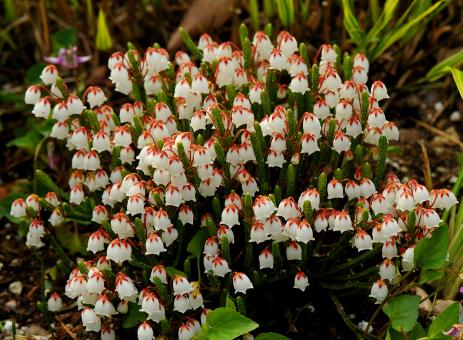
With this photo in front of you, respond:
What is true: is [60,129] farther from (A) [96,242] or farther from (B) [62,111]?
(A) [96,242]

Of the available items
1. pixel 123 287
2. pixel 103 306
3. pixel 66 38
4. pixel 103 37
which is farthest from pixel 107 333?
pixel 66 38

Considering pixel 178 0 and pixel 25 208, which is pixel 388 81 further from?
pixel 25 208

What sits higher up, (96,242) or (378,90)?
(378,90)

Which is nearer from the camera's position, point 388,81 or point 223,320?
point 223,320

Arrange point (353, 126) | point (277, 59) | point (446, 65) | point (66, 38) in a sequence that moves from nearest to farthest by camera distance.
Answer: point (353, 126) → point (277, 59) → point (446, 65) → point (66, 38)

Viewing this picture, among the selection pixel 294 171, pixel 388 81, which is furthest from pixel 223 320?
pixel 388 81

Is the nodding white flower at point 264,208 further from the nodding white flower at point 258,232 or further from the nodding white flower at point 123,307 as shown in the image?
the nodding white flower at point 123,307

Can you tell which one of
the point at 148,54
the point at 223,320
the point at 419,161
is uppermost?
the point at 148,54
